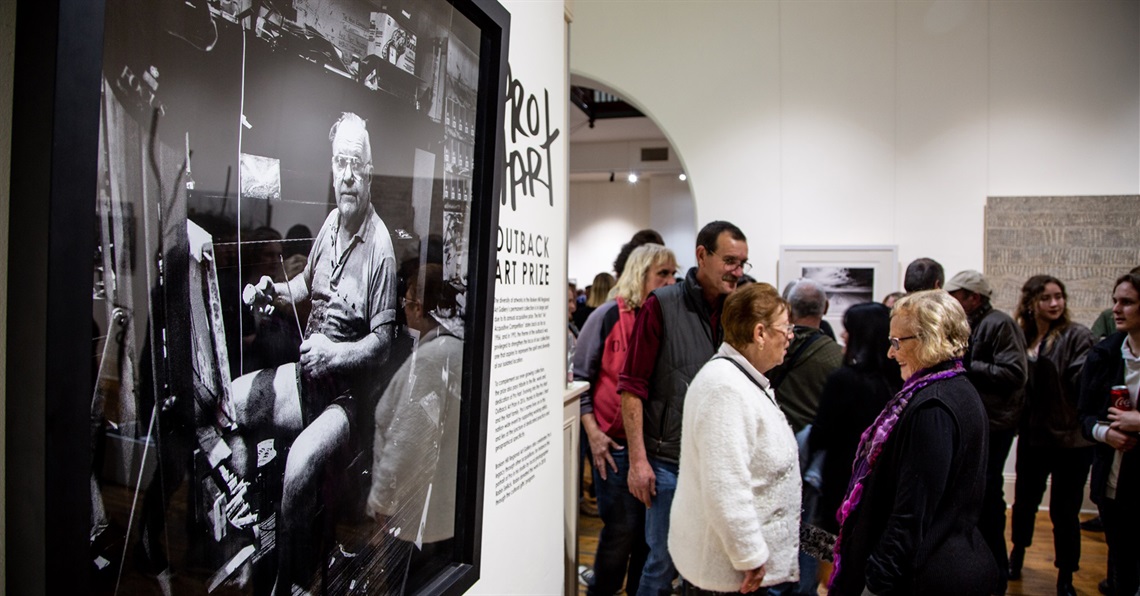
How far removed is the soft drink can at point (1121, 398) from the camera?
119 inches

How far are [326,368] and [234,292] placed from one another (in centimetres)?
17

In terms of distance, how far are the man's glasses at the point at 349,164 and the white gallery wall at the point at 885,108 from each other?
5403mm

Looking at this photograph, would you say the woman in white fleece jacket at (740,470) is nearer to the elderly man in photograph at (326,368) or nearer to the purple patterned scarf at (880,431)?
the purple patterned scarf at (880,431)

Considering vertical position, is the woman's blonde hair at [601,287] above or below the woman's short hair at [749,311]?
above

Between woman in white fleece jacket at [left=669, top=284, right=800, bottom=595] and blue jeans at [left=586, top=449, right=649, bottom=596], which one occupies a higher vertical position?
woman in white fleece jacket at [left=669, top=284, right=800, bottom=595]

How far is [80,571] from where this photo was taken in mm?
467

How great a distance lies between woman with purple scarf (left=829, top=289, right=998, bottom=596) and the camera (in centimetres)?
184

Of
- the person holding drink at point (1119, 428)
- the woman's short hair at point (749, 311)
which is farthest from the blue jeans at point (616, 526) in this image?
the person holding drink at point (1119, 428)

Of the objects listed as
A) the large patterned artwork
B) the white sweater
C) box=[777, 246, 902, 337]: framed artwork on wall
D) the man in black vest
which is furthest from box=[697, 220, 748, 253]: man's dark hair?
the large patterned artwork

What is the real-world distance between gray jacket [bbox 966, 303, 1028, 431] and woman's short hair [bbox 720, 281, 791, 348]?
2001mm

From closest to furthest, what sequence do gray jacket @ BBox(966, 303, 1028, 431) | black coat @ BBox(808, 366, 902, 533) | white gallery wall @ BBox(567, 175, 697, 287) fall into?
black coat @ BBox(808, 366, 902, 533) < gray jacket @ BBox(966, 303, 1028, 431) < white gallery wall @ BBox(567, 175, 697, 287)

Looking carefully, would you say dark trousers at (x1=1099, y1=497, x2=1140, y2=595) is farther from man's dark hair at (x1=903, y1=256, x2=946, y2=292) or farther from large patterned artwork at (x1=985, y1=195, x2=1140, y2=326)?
large patterned artwork at (x1=985, y1=195, x2=1140, y2=326)

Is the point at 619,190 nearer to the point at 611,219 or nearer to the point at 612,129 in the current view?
the point at 611,219

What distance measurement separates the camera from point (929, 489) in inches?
72.4
